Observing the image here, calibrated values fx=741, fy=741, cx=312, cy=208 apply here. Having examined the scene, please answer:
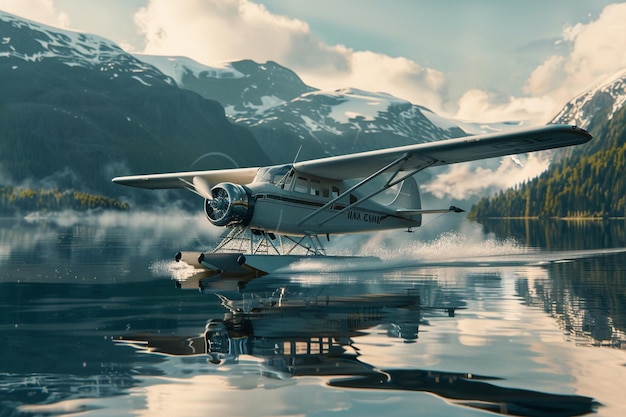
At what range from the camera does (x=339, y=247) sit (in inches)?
1287

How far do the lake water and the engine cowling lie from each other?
11.1 feet

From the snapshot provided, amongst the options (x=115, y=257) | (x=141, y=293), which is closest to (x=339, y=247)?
(x=115, y=257)

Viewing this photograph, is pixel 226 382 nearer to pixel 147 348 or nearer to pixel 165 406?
pixel 165 406

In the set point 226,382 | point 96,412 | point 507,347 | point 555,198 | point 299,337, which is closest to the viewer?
point 96,412

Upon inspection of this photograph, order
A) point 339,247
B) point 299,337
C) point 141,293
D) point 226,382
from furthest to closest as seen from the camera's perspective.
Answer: point 339,247, point 141,293, point 299,337, point 226,382

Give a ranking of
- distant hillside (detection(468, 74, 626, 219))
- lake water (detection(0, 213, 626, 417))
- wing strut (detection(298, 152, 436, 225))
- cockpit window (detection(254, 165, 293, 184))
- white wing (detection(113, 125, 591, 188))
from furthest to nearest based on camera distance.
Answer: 1. distant hillside (detection(468, 74, 626, 219))
2. cockpit window (detection(254, 165, 293, 184))
3. wing strut (detection(298, 152, 436, 225))
4. white wing (detection(113, 125, 591, 188))
5. lake water (detection(0, 213, 626, 417))

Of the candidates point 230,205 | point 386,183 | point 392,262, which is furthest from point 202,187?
point 392,262

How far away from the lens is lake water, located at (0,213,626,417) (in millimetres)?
5844

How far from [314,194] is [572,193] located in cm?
15743

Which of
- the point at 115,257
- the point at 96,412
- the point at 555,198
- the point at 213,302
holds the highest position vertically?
the point at 555,198

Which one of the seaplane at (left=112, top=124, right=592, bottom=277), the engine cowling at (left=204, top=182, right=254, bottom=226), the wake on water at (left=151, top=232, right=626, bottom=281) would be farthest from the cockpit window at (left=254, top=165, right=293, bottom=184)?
the wake on water at (left=151, top=232, right=626, bottom=281)

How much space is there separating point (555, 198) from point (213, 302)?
16803 centimetres

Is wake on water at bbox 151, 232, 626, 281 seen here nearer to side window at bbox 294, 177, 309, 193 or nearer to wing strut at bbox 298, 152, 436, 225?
wing strut at bbox 298, 152, 436, 225

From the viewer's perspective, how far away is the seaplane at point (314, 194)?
1762 cm
